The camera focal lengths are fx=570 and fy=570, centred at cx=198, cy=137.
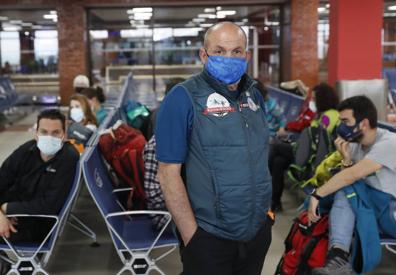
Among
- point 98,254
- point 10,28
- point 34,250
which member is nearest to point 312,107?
point 98,254

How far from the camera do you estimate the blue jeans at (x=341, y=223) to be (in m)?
3.20

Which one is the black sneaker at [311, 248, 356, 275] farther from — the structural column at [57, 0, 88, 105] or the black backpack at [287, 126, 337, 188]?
the structural column at [57, 0, 88, 105]

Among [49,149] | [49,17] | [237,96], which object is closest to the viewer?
[237,96]

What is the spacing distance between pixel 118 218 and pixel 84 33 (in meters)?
10.4

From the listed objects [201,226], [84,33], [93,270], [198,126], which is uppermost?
[84,33]

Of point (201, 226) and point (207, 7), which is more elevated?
point (207, 7)

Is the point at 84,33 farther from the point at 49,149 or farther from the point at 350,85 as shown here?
the point at 49,149

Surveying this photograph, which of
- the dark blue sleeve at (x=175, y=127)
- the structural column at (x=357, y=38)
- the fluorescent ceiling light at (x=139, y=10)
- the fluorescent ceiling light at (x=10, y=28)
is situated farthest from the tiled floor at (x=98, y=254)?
the fluorescent ceiling light at (x=10, y=28)

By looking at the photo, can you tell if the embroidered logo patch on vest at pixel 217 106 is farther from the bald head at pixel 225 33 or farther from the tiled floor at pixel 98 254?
the tiled floor at pixel 98 254

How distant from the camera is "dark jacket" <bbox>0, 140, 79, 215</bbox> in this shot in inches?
134

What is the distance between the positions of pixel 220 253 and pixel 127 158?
192 cm

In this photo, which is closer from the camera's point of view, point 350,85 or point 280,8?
point 350,85

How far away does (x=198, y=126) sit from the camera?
201cm

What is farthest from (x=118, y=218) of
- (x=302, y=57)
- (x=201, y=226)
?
(x=302, y=57)
